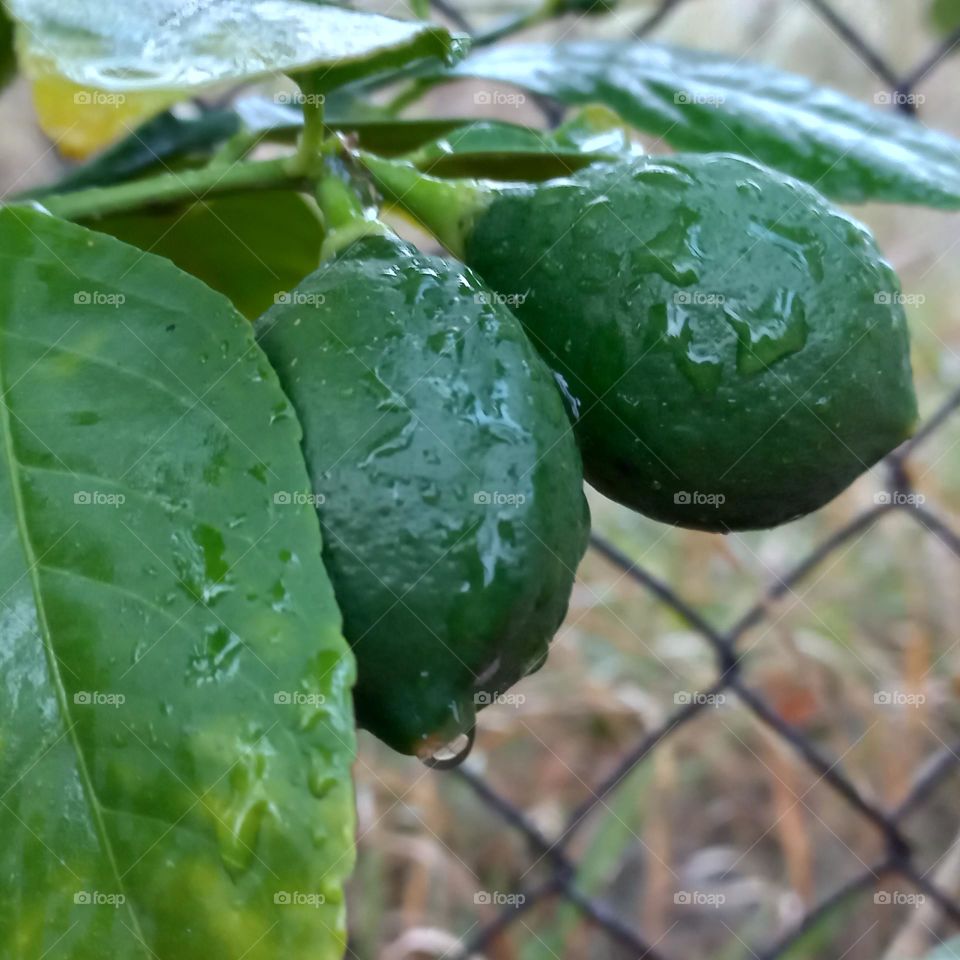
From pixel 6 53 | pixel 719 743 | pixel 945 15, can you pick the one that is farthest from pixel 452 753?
pixel 719 743

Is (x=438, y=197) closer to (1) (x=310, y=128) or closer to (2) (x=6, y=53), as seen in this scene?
(1) (x=310, y=128)

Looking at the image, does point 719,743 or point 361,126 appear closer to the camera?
point 361,126

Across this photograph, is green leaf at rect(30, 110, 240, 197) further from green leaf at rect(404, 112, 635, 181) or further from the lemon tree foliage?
the lemon tree foliage

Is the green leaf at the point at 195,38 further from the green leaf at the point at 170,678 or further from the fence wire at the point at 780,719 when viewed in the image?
the fence wire at the point at 780,719

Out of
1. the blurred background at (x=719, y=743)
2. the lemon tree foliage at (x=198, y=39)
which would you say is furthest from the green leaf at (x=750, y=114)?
the blurred background at (x=719, y=743)

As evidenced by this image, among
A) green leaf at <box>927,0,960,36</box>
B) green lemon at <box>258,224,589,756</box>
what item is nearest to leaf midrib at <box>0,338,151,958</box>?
green lemon at <box>258,224,589,756</box>

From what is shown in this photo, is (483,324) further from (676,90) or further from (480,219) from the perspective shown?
(676,90)
